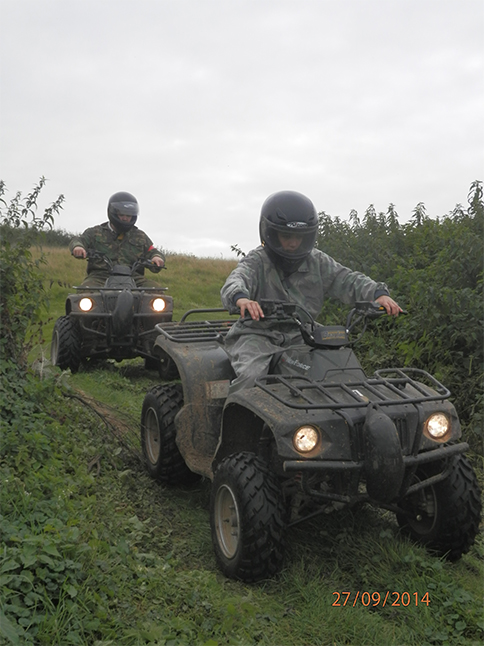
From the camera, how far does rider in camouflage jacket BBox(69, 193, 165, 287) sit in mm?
8195

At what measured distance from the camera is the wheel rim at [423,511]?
3.45 metres

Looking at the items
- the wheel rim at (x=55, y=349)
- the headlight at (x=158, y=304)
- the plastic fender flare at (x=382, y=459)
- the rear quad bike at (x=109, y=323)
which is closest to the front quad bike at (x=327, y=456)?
the plastic fender flare at (x=382, y=459)

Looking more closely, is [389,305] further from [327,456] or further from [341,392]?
[327,456]

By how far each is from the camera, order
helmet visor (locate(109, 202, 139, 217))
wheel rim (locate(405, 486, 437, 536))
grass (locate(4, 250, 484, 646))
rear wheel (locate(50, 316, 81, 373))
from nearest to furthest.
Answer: grass (locate(4, 250, 484, 646))
wheel rim (locate(405, 486, 437, 536))
rear wheel (locate(50, 316, 81, 373))
helmet visor (locate(109, 202, 139, 217))

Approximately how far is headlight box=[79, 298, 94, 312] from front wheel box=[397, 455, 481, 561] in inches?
192

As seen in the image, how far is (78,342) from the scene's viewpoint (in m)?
7.51

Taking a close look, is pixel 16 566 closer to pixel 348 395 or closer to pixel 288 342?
pixel 348 395

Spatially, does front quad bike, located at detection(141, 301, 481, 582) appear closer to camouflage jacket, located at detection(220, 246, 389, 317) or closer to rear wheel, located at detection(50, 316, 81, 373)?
camouflage jacket, located at detection(220, 246, 389, 317)

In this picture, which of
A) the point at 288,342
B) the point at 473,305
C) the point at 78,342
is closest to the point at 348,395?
the point at 288,342

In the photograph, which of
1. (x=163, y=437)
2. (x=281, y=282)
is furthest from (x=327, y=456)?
(x=163, y=437)

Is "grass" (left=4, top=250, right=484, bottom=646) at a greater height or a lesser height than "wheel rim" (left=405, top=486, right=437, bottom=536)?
lesser

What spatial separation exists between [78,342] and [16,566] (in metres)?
5.05

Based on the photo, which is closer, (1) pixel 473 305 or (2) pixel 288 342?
(2) pixel 288 342
